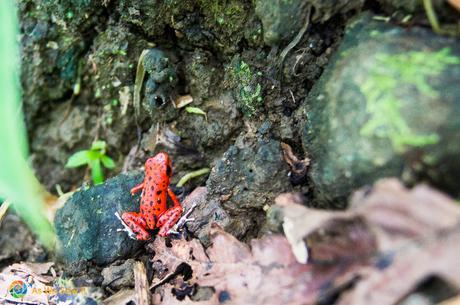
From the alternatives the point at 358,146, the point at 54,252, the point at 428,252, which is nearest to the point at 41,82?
the point at 54,252

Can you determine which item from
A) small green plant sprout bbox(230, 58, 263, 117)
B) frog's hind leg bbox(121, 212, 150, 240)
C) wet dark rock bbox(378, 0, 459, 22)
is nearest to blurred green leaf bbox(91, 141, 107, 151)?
frog's hind leg bbox(121, 212, 150, 240)

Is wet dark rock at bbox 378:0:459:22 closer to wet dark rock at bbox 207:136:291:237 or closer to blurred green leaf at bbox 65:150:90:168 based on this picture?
wet dark rock at bbox 207:136:291:237

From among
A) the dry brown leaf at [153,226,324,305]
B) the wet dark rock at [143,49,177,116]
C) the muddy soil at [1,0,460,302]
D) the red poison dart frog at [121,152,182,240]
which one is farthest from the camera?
the wet dark rock at [143,49,177,116]

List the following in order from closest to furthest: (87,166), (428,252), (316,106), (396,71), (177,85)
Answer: (428,252) → (396,71) → (316,106) → (177,85) → (87,166)

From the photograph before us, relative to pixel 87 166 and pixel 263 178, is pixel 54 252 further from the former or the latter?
pixel 263 178

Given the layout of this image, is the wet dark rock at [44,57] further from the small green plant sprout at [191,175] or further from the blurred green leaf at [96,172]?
the small green plant sprout at [191,175]

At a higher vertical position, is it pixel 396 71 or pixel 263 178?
pixel 396 71

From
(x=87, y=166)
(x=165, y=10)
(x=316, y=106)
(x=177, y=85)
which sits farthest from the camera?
(x=87, y=166)
